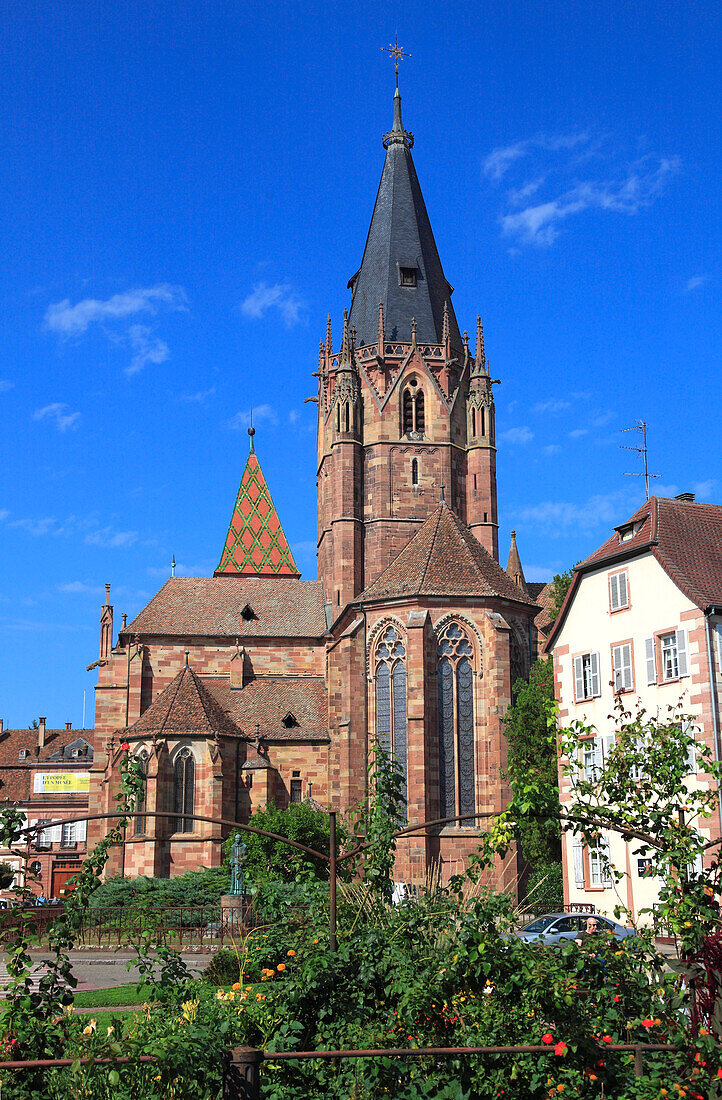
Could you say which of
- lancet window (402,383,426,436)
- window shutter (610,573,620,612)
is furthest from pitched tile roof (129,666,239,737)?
window shutter (610,573,620,612)

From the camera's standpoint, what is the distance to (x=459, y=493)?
55000 mm

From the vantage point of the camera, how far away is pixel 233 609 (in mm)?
59000

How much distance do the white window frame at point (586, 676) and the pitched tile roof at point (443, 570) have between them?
1118 cm

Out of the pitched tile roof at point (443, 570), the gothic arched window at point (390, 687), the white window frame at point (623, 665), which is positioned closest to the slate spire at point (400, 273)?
the pitched tile roof at point (443, 570)

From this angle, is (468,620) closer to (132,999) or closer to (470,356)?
(470,356)

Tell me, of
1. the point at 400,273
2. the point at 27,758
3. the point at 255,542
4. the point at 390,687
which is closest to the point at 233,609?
the point at 255,542

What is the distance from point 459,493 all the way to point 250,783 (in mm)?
16737

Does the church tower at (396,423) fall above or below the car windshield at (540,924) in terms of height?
above

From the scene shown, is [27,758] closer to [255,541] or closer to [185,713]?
[255,541]

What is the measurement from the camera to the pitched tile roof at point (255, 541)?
6619 centimetres

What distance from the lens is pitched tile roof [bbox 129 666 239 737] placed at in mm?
49812

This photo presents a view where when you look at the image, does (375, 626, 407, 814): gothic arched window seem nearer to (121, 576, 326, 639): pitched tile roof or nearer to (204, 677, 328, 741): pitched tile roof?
(204, 677, 328, 741): pitched tile roof

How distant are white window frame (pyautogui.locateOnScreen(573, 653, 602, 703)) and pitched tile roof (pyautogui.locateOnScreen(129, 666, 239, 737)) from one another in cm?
2142

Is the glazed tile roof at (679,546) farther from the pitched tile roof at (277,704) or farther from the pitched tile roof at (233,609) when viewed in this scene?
the pitched tile roof at (233,609)
